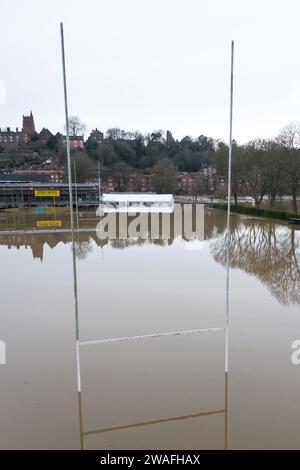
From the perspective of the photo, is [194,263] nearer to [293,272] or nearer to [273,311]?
[293,272]

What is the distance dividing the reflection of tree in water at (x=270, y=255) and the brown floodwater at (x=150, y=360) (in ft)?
0.28

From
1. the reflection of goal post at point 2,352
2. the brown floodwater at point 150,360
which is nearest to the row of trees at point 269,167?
the brown floodwater at point 150,360

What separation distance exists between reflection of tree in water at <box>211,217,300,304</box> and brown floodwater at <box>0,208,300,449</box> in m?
0.09

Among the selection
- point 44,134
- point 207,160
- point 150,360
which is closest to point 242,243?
point 150,360

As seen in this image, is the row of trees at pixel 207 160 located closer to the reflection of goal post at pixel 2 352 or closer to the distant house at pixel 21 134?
the distant house at pixel 21 134

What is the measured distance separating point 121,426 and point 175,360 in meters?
1.36

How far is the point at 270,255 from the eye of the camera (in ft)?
37.1

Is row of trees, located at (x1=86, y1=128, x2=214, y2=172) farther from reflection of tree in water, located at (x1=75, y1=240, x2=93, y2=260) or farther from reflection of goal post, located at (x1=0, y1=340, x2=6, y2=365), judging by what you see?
reflection of goal post, located at (x1=0, y1=340, x2=6, y2=365)

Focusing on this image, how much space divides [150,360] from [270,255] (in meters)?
8.11

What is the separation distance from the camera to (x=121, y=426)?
3.20m

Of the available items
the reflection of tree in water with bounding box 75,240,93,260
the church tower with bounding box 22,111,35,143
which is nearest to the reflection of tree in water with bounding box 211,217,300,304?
the reflection of tree in water with bounding box 75,240,93,260

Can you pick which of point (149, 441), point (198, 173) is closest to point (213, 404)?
point (149, 441)

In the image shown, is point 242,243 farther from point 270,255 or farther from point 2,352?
point 2,352

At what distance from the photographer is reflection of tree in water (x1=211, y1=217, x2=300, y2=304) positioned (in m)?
7.73
